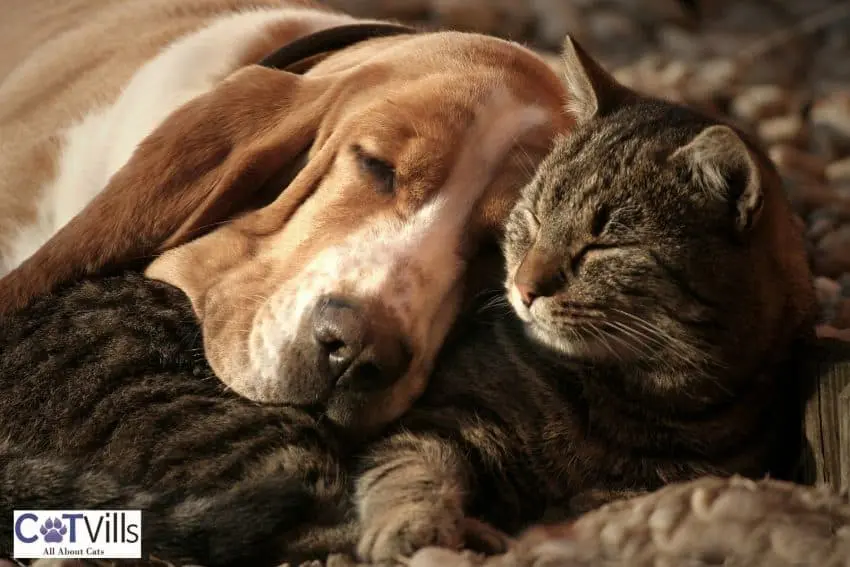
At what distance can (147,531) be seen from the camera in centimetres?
96

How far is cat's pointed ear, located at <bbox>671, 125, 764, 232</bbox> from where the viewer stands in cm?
102

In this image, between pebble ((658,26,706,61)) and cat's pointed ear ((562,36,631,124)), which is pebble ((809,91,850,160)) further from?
cat's pointed ear ((562,36,631,124))

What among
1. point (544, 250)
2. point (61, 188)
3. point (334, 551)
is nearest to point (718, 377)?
point (544, 250)

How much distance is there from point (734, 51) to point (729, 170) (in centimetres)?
100

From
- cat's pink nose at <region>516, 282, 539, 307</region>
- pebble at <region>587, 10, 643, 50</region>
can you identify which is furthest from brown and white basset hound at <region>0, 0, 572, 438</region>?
pebble at <region>587, 10, 643, 50</region>

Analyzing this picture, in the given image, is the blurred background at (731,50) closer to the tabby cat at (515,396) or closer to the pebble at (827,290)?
the pebble at (827,290)

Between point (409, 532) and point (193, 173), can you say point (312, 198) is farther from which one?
point (409, 532)

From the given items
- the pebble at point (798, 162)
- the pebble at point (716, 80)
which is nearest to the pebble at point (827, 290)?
the pebble at point (798, 162)

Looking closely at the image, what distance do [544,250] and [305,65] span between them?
62 cm

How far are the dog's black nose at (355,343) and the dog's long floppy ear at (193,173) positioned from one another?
0.32 metres

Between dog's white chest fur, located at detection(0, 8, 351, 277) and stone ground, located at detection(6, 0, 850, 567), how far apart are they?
22.0 inches

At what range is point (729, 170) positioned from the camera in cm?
103

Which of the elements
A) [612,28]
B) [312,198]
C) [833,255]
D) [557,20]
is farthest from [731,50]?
[312,198]

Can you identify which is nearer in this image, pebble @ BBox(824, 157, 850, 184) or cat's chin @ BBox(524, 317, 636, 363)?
cat's chin @ BBox(524, 317, 636, 363)
